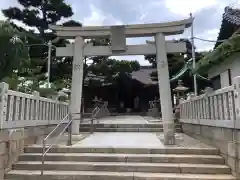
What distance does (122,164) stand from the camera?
5.25 m

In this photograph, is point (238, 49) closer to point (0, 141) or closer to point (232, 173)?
point (232, 173)

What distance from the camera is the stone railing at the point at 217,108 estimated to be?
4878 millimetres

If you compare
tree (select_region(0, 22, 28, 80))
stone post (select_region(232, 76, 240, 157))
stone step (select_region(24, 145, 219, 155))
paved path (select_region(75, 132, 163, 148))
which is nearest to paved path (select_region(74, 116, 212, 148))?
paved path (select_region(75, 132, 163, 148))

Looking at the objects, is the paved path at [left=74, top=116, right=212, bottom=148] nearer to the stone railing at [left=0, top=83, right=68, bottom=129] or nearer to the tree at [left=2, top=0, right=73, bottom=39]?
the stone railing at [left=0, top=83, right=68, bottom=129]

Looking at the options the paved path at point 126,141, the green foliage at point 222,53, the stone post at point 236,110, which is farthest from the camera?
the paved path at point 126,141

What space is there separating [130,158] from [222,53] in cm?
319

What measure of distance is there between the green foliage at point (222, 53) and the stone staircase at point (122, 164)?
205 cm

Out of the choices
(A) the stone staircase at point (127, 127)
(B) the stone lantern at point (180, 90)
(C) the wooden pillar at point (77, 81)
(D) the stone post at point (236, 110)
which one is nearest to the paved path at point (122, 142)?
(C) the wooden pillar at point (77, 81)

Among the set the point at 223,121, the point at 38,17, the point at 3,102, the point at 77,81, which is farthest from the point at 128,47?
the point at 38,17

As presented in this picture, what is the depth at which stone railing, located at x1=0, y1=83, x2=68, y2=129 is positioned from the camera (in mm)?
4961

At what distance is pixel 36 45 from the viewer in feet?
55.6

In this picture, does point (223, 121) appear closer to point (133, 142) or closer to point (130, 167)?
point (130, 167)

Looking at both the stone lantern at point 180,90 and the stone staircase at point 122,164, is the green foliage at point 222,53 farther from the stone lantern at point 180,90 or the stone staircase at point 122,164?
the stone lantern at point 180,90

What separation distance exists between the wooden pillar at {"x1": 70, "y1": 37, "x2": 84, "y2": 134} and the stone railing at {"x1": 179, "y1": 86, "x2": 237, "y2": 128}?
13.5 ft
